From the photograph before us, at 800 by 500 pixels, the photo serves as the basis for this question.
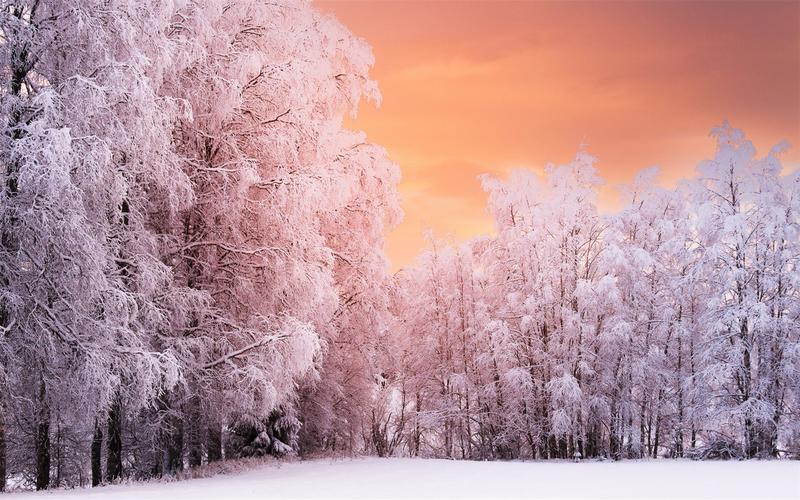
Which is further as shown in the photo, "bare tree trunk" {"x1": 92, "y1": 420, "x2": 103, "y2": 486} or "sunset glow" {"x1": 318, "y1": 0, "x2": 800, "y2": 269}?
"sunset glow" {"x1": 318, "y1": 0, "x2": 800, "y2": 269}

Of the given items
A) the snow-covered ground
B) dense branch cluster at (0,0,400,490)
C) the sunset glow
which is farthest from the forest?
the snow-covered ground

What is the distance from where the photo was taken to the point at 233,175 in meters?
13.9

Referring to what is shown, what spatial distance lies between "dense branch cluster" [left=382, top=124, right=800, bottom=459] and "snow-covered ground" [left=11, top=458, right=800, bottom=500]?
5845mm

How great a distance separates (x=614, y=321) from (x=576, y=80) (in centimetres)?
764

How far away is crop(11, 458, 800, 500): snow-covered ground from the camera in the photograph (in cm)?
992

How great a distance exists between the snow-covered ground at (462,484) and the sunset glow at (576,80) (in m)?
8.44

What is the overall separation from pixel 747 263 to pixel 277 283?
14083 millimetres

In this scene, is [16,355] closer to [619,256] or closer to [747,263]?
[619,256]

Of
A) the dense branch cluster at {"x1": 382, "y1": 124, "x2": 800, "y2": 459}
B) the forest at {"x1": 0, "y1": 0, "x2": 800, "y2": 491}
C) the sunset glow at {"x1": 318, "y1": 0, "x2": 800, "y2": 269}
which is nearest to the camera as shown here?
the forest at {"x1": 0, "y1": 0, "x2": 800, "y2": 491}

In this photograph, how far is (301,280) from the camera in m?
A: 13.8

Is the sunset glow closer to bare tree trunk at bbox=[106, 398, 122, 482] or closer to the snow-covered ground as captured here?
the snow-covered ground

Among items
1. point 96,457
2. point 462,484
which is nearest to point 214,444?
point 96,457

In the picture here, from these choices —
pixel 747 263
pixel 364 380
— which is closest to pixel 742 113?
pixel 747 263

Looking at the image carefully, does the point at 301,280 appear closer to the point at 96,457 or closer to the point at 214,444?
the point at 214,444
